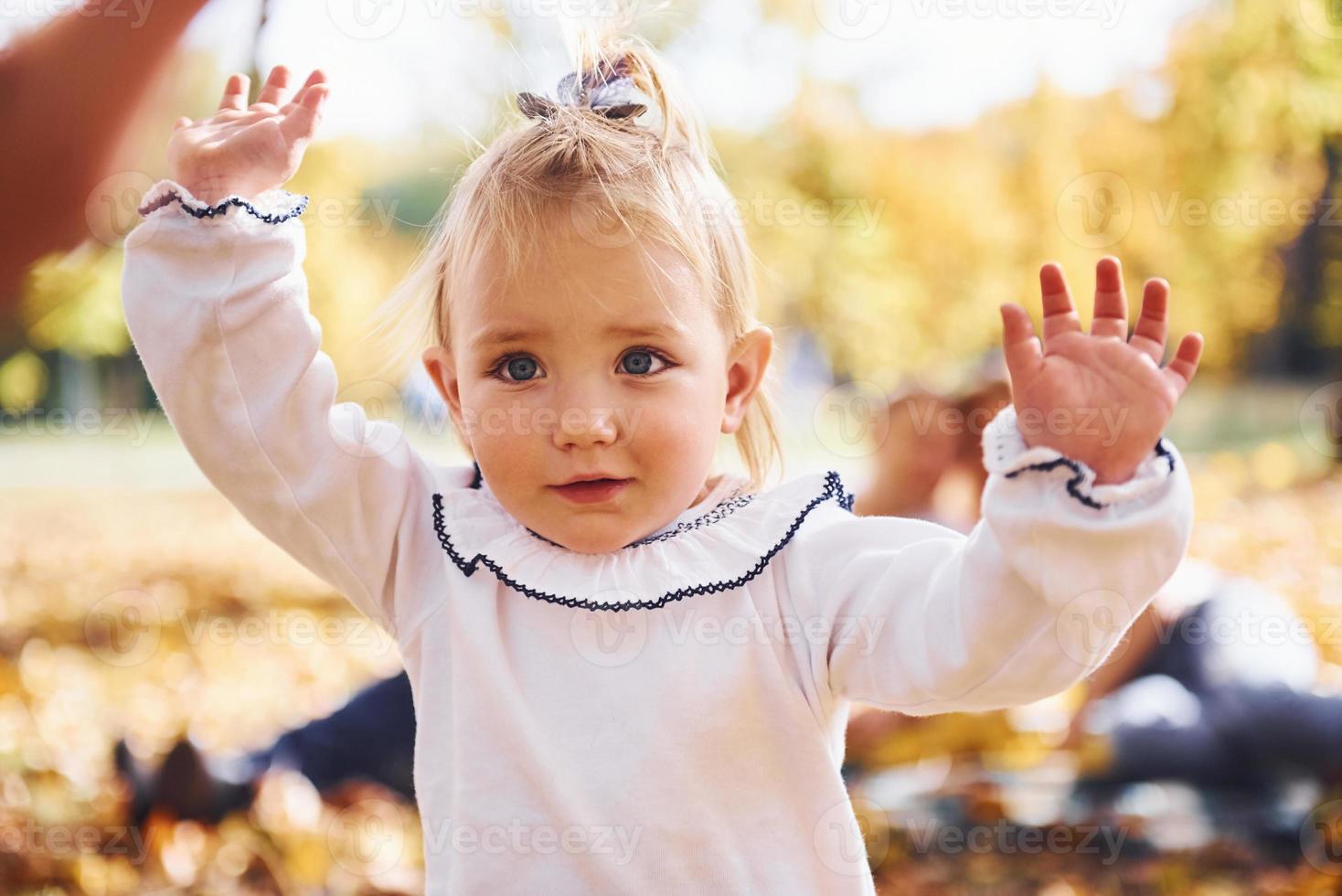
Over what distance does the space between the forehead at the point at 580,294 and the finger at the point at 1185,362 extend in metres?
0.47

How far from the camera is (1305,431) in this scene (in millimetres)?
4848

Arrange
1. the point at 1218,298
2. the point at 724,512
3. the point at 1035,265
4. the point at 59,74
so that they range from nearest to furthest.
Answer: the point at 724,512 < the point at 59,74 < the point at 1035,265 < the point at 1218,298

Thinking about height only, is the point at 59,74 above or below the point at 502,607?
above

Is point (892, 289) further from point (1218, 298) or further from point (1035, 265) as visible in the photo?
point (1218, 298)

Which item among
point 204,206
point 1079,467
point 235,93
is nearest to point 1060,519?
point 1079,467

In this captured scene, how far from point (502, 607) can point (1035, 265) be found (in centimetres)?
299

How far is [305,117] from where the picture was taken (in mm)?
1256

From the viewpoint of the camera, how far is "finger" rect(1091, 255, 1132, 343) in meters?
0.98

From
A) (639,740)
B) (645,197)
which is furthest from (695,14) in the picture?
(639,740)

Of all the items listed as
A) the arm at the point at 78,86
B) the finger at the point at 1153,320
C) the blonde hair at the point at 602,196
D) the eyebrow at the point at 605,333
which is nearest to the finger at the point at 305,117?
the blonde hair at the point at 602,196

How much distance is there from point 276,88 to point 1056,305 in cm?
86

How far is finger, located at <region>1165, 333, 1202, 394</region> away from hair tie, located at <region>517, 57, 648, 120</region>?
2.10ft

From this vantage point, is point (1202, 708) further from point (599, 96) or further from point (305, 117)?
point (305, 117)

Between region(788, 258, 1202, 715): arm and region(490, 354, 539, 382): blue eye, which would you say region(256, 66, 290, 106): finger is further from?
region(788, 258, 1202, 715): arm
